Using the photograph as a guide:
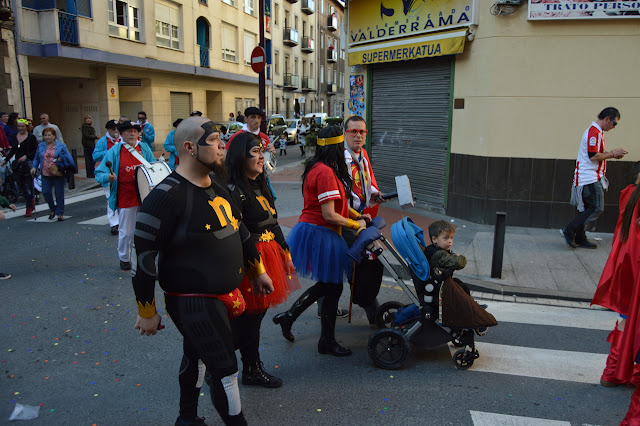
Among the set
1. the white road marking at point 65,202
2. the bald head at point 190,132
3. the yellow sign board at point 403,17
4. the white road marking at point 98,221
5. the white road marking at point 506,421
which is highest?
the yellow sign board at point 403,17

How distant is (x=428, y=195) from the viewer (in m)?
10.3

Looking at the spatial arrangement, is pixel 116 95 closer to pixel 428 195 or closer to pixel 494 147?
pixel 428 195

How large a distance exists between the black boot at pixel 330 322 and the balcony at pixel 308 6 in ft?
161

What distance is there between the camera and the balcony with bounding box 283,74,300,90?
147ft

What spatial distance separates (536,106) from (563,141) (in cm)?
76

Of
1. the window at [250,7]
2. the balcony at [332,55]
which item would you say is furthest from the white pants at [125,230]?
the balcony at [332,55]

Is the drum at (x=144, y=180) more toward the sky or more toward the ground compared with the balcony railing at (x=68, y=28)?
more toward the ground

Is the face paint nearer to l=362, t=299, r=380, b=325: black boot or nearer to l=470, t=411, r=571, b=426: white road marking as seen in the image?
l=470, t=411, r=571, b=426: white road marking

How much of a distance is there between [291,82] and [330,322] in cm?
4369

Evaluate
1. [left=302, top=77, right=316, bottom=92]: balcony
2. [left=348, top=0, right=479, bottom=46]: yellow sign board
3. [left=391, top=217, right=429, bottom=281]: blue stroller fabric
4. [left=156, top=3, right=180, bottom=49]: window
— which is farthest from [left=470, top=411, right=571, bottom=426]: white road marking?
[left=302, top=77, right=316, bottom=92]: balcony

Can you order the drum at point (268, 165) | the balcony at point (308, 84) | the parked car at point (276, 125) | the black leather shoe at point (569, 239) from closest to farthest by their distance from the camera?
the drum at point (268, 165), the black leather shoe at point (569, 239), the parked car at point (276, 125), the balcony at point (308, 84)

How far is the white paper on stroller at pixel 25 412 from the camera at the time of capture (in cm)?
330

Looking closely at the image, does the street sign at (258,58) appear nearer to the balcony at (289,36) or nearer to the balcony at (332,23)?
the balcony at (289,36)

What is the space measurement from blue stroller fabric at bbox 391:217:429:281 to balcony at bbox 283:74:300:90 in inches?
1664
